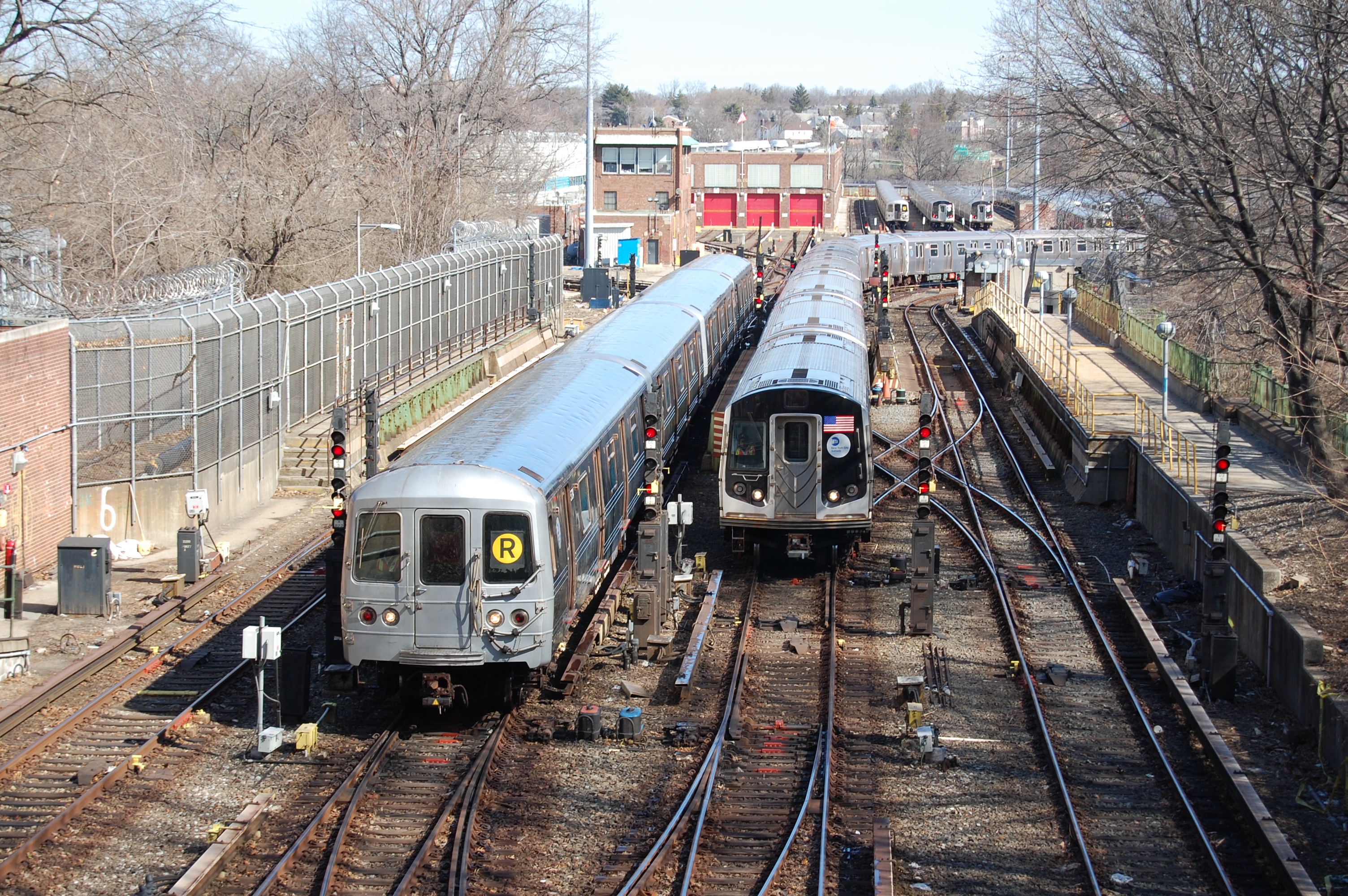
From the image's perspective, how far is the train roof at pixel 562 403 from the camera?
1318 cm

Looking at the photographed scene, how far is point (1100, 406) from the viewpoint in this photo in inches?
1087

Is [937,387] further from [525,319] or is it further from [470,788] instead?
[470,788]

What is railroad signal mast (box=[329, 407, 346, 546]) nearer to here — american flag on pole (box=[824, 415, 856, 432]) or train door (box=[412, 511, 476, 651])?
train door (box=[412, 511, 476, 651])

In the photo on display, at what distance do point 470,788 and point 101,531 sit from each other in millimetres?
10732

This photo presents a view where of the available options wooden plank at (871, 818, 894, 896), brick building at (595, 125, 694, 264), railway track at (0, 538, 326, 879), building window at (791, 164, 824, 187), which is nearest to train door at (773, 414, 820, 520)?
railway track at (0, 538, 326, 879)

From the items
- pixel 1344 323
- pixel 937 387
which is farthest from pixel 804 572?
pixel 937 387

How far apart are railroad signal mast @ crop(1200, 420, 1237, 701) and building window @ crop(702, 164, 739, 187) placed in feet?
262

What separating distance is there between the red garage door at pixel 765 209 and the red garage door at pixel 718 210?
1.06m

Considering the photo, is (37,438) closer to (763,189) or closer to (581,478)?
(581,478)

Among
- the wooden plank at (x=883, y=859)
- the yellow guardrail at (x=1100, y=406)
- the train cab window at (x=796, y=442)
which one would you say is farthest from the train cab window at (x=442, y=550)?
the yellow guardrail at (x=1100, y=406)

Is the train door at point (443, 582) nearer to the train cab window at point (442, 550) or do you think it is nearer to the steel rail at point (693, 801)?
the train cab window at point (442, 550)

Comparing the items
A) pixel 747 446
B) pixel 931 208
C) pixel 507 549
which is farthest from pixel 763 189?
pixel 507 549

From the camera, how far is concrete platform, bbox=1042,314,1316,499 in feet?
68.7

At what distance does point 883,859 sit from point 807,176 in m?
85.2
